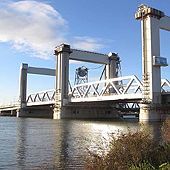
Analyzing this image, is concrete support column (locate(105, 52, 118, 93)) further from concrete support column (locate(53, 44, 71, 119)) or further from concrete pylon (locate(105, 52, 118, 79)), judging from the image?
concrete support column (locate(53, 44, 71, 119))

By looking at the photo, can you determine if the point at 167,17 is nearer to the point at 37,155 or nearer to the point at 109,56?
the point at 109,56

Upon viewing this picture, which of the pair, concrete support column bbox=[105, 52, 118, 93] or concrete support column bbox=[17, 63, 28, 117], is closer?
concrete support column bbox=[105, 52, 118, 93]

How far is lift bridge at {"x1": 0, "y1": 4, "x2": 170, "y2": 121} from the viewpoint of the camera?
5578cm

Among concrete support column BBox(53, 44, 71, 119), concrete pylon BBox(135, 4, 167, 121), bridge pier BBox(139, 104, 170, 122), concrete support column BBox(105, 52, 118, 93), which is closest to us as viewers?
bridge pier BBox(139, 104, 170, 122)

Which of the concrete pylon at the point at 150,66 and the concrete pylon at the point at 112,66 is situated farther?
the concrete pylon at the point at 112,66

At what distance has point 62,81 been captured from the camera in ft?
279

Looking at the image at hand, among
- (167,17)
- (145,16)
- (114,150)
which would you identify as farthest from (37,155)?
(167,17)

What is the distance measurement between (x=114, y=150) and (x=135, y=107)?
303 feet

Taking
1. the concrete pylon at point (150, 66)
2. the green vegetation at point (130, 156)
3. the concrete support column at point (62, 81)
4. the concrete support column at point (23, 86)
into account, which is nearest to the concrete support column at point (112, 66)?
the concrete support column at point (62, 81)

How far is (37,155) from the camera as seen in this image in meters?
17.3

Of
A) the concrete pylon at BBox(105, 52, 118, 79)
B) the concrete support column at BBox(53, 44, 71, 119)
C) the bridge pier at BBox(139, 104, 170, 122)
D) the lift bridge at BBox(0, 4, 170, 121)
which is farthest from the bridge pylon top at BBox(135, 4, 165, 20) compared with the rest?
the concrete pylon at BBox(105, 52, 118, 79)

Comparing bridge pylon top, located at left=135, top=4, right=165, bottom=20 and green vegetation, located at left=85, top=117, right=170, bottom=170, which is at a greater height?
bridge pylon top, located at left=135, top=4, right=165, bottom=20

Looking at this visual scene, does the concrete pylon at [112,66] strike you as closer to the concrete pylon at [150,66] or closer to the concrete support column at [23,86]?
the concrete pylon at [150,66]

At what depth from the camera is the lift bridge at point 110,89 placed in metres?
55.8
